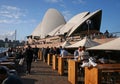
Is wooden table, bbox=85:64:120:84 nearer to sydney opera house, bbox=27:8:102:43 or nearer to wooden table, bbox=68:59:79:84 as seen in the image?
wooden table, bbox=68:59:79:84

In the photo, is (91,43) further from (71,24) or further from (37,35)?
(37,35)

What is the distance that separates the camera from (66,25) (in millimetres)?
70562

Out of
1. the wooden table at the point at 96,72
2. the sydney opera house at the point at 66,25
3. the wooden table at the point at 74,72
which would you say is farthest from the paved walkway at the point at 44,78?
the sydney opera house at the point at 66,25

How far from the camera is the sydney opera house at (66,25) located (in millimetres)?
56844

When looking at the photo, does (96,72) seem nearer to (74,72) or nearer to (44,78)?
(74,72)

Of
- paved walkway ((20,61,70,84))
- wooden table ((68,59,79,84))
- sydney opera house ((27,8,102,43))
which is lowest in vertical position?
paved walkway ((20,61,70,84))

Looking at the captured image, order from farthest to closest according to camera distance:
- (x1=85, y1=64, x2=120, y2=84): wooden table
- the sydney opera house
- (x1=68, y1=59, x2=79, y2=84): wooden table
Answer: the sydney opera house < (x1=68, y1=59, x2=79, y2=84): wooden table < (x1=85, y1=64, x2=120, y2=84): wooden table

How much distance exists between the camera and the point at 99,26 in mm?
64312

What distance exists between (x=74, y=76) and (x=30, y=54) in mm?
4933

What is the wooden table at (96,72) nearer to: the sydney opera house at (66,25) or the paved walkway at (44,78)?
the paved walkway at (44,78)

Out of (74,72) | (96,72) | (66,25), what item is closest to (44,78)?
(74,72)

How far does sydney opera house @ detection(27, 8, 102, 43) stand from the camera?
56.8m

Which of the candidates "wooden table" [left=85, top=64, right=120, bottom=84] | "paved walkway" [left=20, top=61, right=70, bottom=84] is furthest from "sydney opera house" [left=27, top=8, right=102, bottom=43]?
"wooden table" [left=85, top=64, right=120, bottom=84]

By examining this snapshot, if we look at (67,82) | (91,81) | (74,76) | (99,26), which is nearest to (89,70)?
(91,81)
